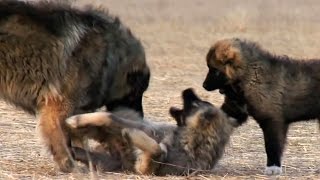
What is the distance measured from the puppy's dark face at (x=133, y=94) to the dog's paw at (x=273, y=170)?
1327 mm

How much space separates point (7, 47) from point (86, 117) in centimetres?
92

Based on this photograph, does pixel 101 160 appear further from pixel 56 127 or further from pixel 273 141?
pixel 273 141

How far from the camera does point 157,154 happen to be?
7.77 metres

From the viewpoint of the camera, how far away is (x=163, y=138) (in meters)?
8.16

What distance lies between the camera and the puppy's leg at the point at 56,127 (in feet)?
26.0

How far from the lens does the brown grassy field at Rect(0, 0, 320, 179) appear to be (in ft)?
27.9

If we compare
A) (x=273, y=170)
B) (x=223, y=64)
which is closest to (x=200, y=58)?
(x=223, y=64)

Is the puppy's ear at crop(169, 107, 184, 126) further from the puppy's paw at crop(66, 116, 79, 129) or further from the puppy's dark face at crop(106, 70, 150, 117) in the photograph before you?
the puppy's paw at crop(66, 116, 79, 129)

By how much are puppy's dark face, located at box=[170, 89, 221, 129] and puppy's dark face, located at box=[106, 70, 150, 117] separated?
43 cm

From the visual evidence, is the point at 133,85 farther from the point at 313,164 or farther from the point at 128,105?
the point at 313,164

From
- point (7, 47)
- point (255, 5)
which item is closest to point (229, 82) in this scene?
point (7, 47)

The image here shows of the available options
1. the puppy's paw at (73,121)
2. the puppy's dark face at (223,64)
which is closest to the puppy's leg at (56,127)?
the puppy's paw at (73,121)

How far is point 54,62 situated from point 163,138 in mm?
1204

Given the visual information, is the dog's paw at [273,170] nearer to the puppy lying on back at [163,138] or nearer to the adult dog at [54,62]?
the puppy lying on back at [163,138]
